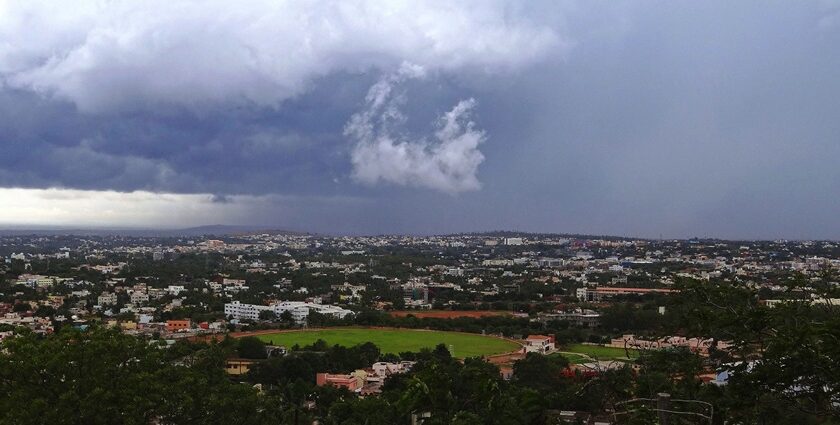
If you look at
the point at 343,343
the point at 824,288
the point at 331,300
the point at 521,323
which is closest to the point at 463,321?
the point at 521,323

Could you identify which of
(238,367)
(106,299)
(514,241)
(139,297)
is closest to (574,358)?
(238,367)

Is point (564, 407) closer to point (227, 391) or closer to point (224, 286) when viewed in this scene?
point (227, 391)

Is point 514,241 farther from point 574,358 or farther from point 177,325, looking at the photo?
point 574,358

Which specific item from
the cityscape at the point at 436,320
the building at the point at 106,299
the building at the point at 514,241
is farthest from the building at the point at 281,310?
the building at the point at 514,241

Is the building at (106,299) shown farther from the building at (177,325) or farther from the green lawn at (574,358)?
the green lawn at (574,358)

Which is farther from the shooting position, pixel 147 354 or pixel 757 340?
pixel 147 354

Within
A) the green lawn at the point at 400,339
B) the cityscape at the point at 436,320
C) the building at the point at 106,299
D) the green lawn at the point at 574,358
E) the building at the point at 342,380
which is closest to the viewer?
the cityscape at the point at 436,320

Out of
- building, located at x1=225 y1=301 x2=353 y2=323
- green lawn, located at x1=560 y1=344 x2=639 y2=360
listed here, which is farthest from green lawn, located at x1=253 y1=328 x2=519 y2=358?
building, located at x1=225 y1=301 x2=353 y2=323

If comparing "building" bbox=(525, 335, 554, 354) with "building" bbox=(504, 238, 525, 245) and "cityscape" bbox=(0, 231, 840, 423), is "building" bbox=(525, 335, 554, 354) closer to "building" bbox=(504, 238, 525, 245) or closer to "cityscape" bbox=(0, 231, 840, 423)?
"cityscape" bbox=(0, 231, 840, 423)
